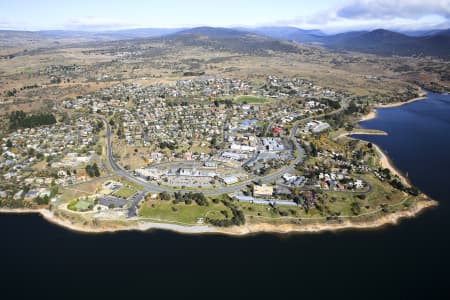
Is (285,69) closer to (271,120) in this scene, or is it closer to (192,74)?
(192,74)

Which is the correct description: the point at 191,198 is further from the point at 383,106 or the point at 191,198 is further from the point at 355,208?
the point at 383,106

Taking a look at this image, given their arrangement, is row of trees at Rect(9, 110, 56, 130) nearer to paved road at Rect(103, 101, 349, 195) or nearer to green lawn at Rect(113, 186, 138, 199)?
paved road at Rect(103, 101, 349, 195)

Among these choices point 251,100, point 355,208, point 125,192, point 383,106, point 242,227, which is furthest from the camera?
point 383,106

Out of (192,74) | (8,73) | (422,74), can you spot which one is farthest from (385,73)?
(8,73)

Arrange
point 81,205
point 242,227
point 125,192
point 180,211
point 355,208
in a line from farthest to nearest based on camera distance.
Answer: point 125,192, point 81,205, point 355,208, point 180,211, point 242,227

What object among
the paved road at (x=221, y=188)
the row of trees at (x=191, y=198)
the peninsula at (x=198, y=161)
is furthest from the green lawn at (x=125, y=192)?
the row of trees at (x=191, y=198)

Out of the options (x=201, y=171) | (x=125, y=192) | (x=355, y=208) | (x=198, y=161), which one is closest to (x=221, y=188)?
(x=201, y=171)
